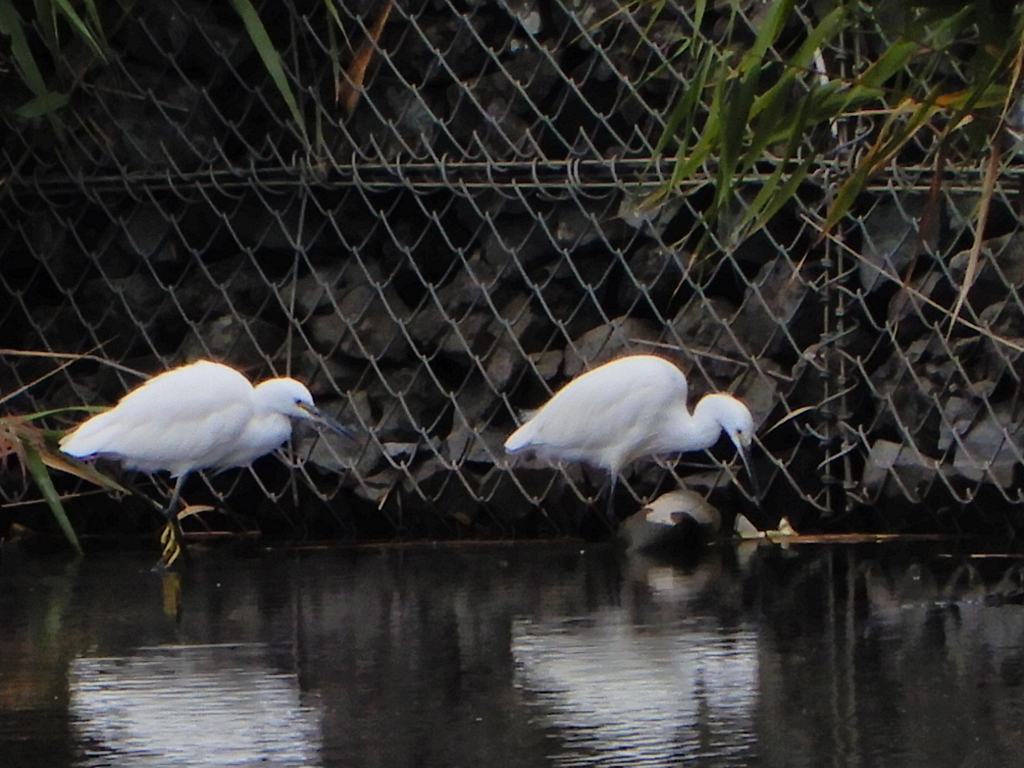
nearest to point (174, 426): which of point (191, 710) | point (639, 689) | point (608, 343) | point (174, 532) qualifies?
point (174, 532)

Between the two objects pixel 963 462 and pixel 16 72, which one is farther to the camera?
pixel 16 72

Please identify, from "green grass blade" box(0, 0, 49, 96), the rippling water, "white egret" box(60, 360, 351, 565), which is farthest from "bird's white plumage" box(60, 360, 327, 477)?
"green grass blade" box(0, 0, 49, 96)

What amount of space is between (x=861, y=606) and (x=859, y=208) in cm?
153

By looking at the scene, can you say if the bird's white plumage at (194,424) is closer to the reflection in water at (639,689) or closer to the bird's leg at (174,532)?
the bird's leg at (174,532)

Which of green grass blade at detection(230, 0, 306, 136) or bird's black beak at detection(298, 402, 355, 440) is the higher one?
green grass blade at detection(230, 0, 306, 136)

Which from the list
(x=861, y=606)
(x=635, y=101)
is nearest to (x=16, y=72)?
(x=635, y=101)

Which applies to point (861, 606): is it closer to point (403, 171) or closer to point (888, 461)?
point (888, 461)

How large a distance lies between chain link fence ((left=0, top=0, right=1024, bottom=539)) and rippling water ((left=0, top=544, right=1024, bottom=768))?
0.45 metres

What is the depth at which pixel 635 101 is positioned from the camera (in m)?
5.10

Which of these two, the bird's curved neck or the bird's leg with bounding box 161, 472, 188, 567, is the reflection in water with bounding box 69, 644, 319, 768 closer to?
the bird's leg with bounding box 161, 472, 188, 567

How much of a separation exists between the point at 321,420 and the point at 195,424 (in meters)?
0.32

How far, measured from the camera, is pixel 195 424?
4.92 meters

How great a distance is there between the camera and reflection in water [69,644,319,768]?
2.56 metres

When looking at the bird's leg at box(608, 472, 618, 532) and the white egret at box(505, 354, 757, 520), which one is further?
the bird's leg at box(608, 472, 618, 532)
